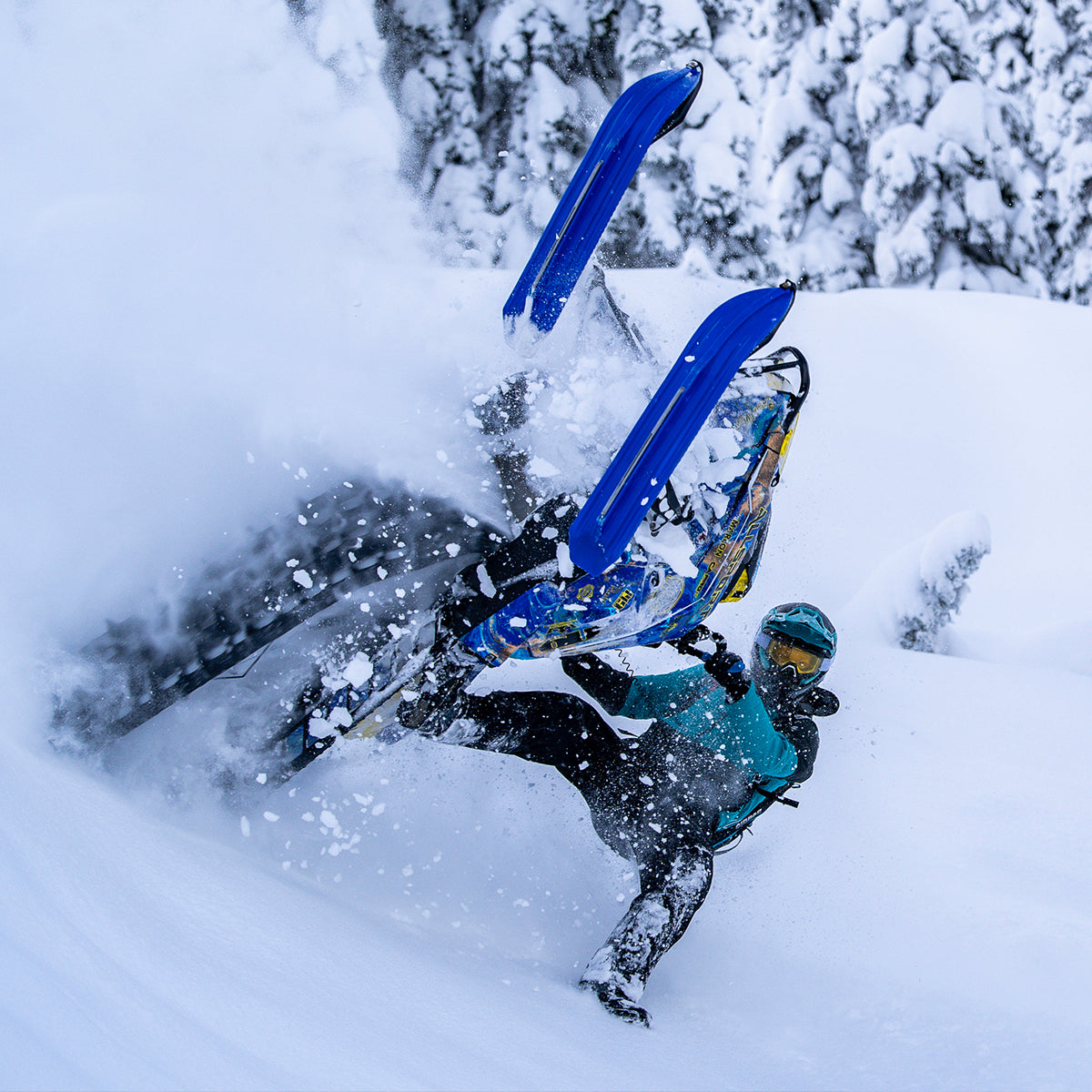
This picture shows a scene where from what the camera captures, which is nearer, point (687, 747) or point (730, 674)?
point (730, 674)

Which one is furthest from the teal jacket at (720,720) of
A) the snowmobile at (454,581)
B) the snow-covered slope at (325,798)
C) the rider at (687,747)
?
the snow-covered slope at (325,798)

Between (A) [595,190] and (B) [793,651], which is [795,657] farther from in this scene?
(A) [595,190]

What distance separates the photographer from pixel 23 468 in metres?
2.61

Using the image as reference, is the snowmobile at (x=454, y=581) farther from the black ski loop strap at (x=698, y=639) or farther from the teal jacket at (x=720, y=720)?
the teal jacket at (x=720, y=720)

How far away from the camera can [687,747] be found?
117 inches

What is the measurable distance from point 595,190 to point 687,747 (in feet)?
6.13

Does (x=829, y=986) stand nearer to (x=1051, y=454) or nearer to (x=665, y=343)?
(x=665, y=343)

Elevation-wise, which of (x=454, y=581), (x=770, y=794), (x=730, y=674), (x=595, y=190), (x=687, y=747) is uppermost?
(x=595, y=190)

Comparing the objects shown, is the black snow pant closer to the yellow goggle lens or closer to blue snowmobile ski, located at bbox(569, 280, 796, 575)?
the yellow goggle lens

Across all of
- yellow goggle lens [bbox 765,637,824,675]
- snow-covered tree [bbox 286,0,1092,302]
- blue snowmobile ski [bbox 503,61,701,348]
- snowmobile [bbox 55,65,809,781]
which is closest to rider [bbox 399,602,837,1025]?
yellow goggle lens [bbox 765,637,824,675]

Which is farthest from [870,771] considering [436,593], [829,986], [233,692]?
[233,692]

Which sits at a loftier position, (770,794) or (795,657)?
(795,657)

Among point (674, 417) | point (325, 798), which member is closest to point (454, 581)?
point (325, 798)

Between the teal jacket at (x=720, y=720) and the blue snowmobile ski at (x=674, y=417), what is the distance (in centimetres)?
86
